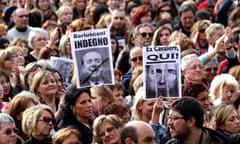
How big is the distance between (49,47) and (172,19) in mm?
4203

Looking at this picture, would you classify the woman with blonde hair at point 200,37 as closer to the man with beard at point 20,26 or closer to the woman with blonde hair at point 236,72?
the woman with blonde hair at point 236,72

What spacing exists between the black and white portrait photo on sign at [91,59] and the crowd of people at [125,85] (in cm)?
2

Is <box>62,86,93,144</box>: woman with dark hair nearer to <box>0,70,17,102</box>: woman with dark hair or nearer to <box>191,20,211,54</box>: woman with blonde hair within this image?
<box>0,70,17,102</box>: woman with dark hair

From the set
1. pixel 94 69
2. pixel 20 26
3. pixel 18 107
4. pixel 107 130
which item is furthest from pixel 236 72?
pixel 20 26

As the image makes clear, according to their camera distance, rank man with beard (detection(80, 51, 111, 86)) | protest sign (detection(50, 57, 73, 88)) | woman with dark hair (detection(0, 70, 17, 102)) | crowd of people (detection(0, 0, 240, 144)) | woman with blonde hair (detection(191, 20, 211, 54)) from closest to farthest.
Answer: crowd of people (detection(0, 0, 240, 144))
man with beard (detection(80, 51, 111, 86))
woman with dark hair (detection(0, 70, 17, 102))
protest sign (detection(50, 57, 73, 88))
woman with blonde hair (detection(191, 20, 211, 54))

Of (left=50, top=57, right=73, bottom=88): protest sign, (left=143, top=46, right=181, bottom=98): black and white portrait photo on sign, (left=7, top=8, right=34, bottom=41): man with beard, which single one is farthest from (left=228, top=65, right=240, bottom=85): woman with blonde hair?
(left=7, top=8, right=34, bottom=41): man with beard

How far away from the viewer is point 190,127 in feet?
30.2

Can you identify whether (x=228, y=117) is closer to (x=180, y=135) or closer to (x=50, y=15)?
(x=180, y=135)

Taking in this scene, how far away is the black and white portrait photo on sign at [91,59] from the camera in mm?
12070

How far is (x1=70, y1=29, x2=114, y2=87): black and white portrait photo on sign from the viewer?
12.1 metres

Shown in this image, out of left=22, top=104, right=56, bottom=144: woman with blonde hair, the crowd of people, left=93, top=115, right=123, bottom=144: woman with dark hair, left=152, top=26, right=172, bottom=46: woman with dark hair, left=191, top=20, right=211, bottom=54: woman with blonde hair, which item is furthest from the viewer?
left=191, top=20, right=211, bottom=54: woman with blonde hair

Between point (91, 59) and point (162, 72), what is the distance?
94 cm

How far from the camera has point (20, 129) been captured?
11570mm

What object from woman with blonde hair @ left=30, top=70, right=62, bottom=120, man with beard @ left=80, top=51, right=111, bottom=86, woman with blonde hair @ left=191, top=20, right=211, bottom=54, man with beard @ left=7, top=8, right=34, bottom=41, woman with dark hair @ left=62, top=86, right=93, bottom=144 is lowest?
woman with dark hair @ left=62, top=86, right=93, bottom=144
